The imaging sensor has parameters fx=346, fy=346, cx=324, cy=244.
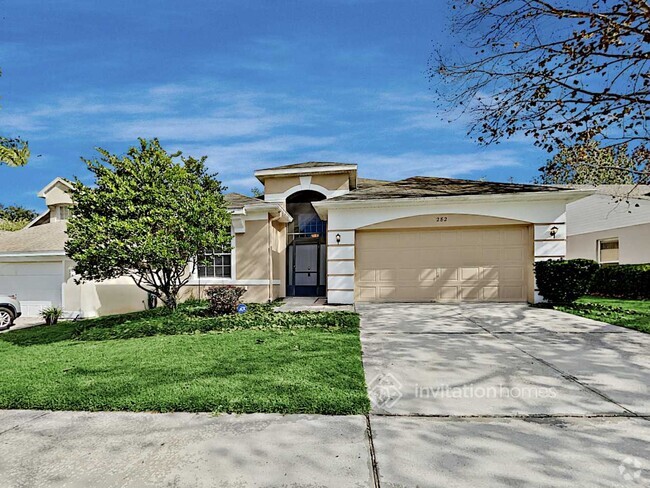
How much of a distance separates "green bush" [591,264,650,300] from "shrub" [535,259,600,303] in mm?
→ 4894

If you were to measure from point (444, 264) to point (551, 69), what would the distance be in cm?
564

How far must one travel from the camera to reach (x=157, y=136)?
356 inches

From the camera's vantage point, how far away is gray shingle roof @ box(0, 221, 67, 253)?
11.5 m

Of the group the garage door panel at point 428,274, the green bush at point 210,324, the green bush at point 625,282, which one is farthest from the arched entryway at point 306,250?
the green bush at point 625,282

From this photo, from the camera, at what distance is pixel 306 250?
47.9ft

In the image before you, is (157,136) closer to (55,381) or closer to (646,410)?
(55,381)

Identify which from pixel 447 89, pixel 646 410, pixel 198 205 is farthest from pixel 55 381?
pixel 447 89

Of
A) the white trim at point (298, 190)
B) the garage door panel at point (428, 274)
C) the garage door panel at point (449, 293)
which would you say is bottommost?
the garage door panel at point (449, 293)

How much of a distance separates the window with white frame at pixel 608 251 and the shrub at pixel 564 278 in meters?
9.76

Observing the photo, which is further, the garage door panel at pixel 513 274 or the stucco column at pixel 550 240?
the garage door panel at pixel 513 274

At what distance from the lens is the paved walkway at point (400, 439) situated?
226 centimetres

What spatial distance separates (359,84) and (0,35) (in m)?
10.1

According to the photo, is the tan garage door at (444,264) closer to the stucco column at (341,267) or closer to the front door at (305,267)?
the stucco column at (341,267)

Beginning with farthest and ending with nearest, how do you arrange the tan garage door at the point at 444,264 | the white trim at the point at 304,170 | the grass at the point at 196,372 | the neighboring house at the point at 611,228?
the neighboring house at the point at 611,228
the white trim at the point at 304,170
the tan garage door at the point at 444,264
the grass at the point at 196,372
